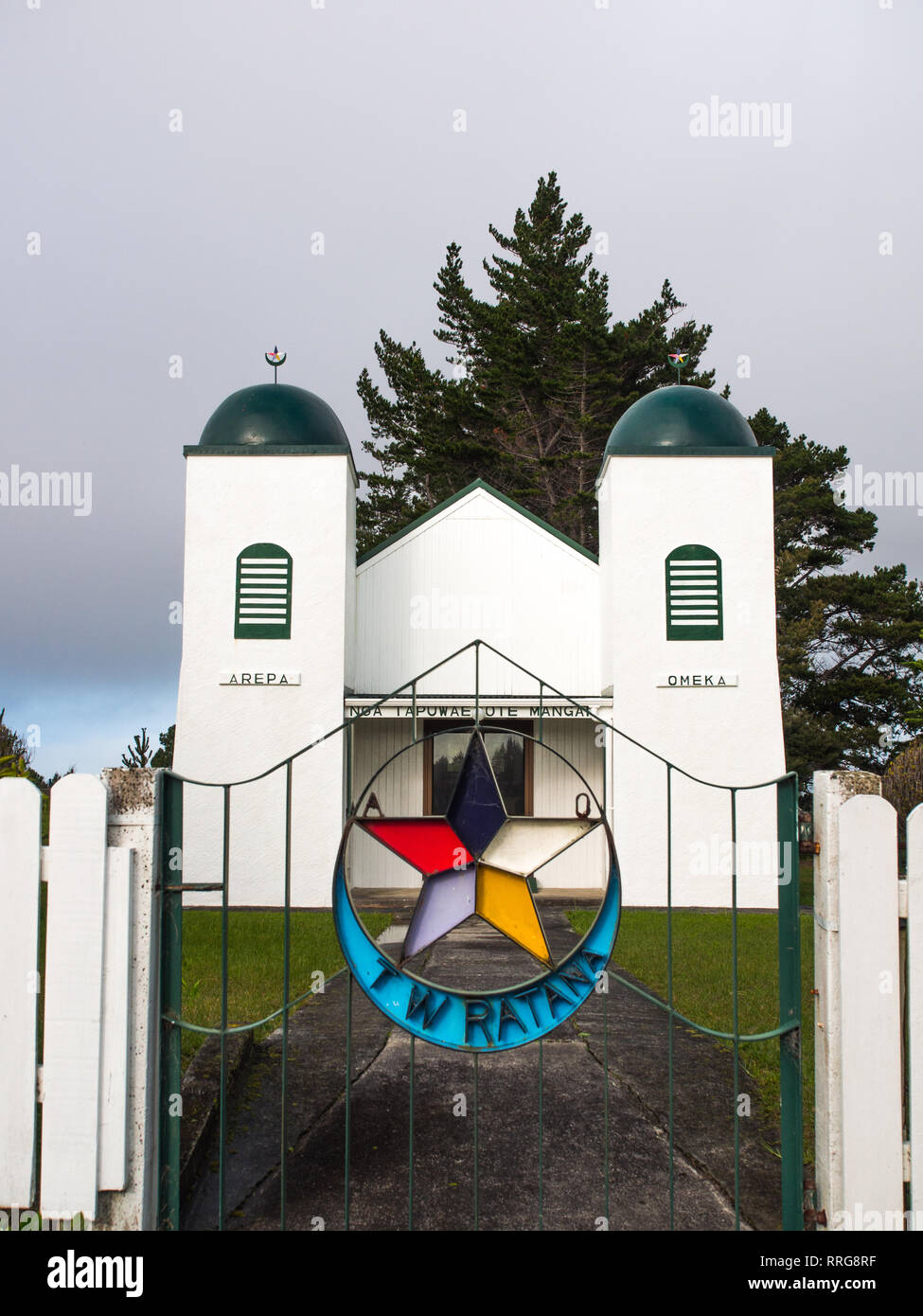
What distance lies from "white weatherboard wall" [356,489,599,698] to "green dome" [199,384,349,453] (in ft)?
7.50

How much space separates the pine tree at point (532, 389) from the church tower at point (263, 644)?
12.8 meters

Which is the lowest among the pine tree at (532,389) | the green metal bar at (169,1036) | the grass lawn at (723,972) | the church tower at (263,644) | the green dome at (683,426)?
the grass lawn at (723,972)

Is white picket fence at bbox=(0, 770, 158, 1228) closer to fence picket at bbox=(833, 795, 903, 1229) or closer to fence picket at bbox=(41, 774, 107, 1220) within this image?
fence picket at bbox=(41, 774, 107, 1220)

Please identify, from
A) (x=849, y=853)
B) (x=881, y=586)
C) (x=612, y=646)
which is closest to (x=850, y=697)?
(x=881, y=586)

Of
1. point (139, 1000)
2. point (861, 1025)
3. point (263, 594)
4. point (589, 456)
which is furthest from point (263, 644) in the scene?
point (589, 456)

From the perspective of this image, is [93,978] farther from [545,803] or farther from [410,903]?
[545,803]

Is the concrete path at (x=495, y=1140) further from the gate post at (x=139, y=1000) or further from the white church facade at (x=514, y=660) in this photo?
the white church facade at (x=514, y=660)

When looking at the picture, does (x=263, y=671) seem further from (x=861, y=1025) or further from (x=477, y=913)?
(x=861, y=1025)

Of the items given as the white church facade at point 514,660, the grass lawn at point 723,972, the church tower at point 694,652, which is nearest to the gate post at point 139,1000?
the grass lawn at point 723,972

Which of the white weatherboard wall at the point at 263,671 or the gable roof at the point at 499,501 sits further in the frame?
the gable roof at the point at 499,501

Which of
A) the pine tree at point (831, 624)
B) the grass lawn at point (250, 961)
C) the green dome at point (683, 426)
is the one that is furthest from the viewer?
the pine tree at point (831, 624)

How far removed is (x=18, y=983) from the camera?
2.60 metres

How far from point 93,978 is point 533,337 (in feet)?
90.6

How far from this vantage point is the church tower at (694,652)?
1233 cm
